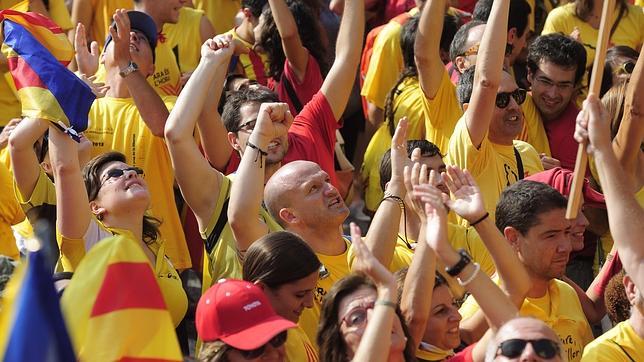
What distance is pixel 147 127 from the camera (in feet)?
24.0

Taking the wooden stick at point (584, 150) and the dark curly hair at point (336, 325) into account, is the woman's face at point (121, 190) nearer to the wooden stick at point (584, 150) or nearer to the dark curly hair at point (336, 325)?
the dark curly hair at point (336, 325)

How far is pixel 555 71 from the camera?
7816 mm

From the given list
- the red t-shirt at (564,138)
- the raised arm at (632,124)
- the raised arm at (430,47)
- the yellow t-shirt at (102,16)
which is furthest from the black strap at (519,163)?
the yellow t-shirt at (102,16)

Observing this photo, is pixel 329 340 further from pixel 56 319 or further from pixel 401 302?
pixel 56 319

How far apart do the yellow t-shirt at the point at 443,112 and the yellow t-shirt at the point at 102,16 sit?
92.4 inches

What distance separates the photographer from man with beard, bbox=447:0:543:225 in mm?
6617

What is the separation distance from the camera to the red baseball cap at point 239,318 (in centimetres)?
482

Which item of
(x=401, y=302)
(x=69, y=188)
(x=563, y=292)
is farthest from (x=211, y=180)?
(x=563, y=292)

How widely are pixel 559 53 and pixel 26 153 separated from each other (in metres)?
3.15

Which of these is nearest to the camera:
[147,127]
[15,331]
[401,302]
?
[15,331]

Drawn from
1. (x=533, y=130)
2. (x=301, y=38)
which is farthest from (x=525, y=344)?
(x=301, y=38)

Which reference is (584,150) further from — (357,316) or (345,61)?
(345,61)

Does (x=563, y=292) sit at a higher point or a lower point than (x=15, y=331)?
lower

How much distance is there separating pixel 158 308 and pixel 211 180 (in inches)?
73.7
